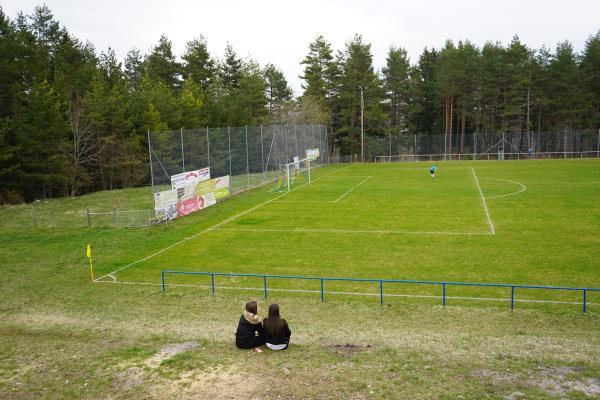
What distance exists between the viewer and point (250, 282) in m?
18.1

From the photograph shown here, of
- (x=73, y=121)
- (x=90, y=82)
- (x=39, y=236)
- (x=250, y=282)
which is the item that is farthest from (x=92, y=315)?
(x=90, y=82)

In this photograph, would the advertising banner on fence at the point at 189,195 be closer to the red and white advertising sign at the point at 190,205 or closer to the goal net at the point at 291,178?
the red and white advertising sign at the point at 190,205

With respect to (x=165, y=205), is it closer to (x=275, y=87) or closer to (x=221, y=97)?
(x=221, y=97)

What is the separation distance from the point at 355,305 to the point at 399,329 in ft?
8.00

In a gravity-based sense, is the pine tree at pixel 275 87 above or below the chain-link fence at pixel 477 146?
above

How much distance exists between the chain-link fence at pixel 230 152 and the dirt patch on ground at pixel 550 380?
23.3m

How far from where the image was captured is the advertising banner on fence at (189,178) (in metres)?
29.3

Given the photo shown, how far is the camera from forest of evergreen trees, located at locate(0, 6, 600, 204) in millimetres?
42125

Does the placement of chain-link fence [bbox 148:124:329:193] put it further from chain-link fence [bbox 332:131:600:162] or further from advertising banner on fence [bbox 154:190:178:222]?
chain-link fence [bbox 332:131:600:162]

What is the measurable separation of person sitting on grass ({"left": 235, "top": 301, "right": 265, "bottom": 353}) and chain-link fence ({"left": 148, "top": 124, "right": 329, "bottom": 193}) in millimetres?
19408

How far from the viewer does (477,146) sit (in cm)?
7275

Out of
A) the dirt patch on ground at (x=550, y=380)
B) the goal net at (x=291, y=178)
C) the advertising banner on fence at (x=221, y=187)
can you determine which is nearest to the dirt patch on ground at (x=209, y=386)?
the dirt patch on ground at (x=550, y=380)

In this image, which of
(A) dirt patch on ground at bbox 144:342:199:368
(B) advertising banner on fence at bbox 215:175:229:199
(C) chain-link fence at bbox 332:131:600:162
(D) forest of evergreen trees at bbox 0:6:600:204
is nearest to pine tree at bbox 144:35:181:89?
(D) forest of evergreen trees at bbox 0:6:600:204

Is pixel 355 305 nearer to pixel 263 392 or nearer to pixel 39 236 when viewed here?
pixel 263 392
